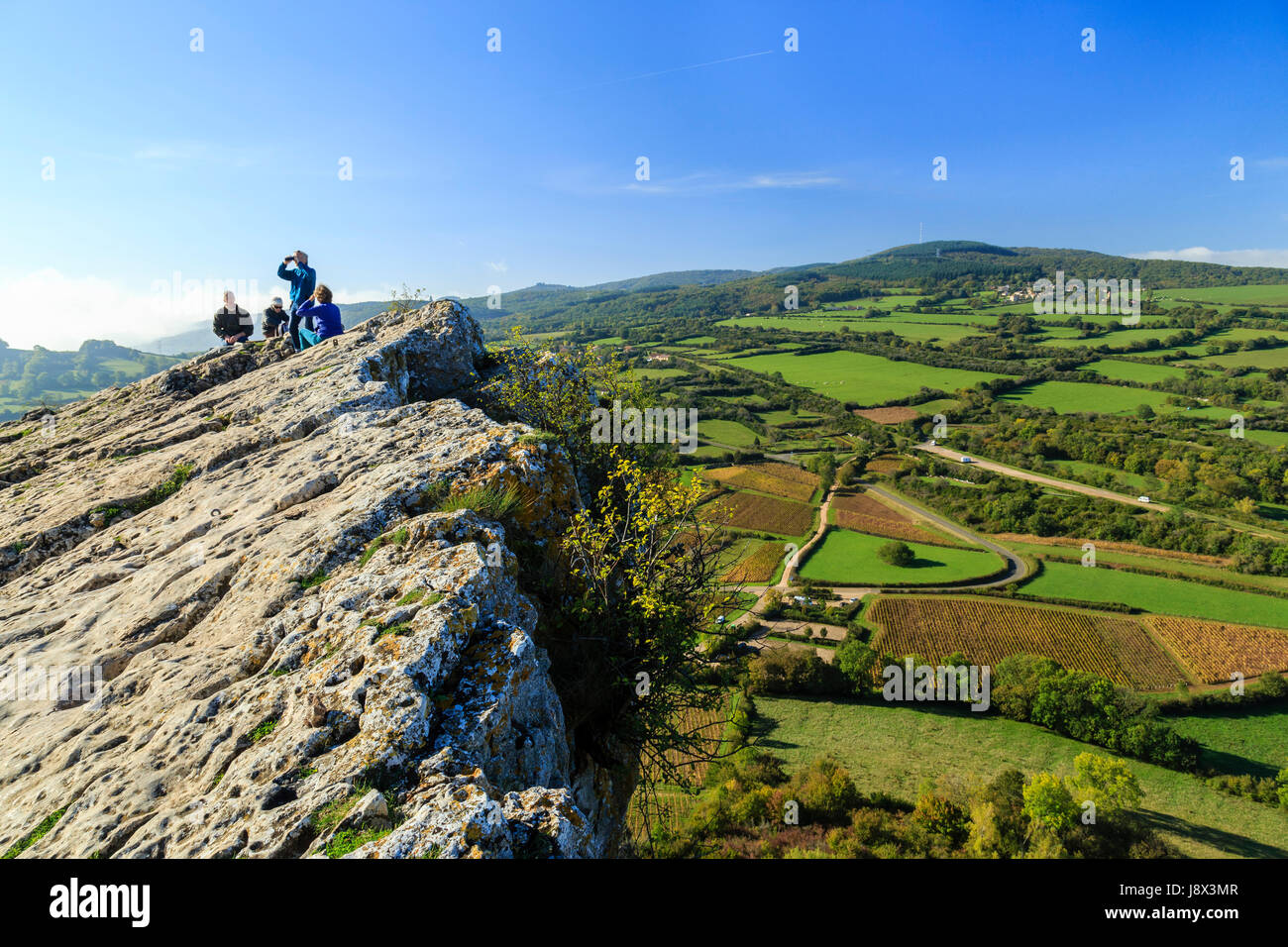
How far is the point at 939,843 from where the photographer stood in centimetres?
2925

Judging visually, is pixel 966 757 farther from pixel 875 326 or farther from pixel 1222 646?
pixel 875 326

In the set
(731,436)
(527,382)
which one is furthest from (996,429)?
(527,382)

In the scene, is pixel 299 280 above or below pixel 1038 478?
above

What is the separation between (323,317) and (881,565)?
5851cm

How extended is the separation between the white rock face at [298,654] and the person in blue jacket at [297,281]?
640cm

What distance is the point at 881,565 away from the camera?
58938 millimetres

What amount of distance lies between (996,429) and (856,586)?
6672 centimetres

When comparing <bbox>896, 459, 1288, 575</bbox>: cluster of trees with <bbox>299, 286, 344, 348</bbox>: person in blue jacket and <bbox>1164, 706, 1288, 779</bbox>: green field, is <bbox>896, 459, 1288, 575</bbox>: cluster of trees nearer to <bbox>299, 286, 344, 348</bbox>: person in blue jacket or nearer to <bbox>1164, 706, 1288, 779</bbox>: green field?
<bbox>1164, 706, 1288, 779</bbox>: green field

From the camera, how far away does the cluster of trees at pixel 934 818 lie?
29.0 m

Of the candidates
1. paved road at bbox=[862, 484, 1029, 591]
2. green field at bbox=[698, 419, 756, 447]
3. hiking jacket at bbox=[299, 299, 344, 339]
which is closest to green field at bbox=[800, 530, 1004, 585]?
paved road at bbox=[862, 484, 1029, 591]

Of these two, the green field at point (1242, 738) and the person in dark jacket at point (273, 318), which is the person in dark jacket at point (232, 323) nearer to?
the person in dark jacket at point (273, 318)

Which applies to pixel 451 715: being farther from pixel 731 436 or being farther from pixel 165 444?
pixel 731 436

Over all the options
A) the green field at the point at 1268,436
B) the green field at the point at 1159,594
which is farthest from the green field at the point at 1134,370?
the green field at the point at 1159,594

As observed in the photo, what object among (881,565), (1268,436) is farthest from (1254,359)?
(881,565)
